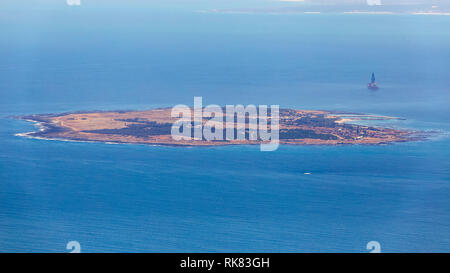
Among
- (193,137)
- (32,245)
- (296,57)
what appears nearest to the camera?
(32,245)

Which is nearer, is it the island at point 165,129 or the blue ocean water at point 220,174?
the blue ocean water at point 220,174

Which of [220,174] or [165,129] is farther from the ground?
[165,129]

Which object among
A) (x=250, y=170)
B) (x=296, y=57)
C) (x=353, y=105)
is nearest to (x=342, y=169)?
(x=250, y=170)

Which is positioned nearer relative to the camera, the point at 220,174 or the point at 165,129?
the point at 220,174
